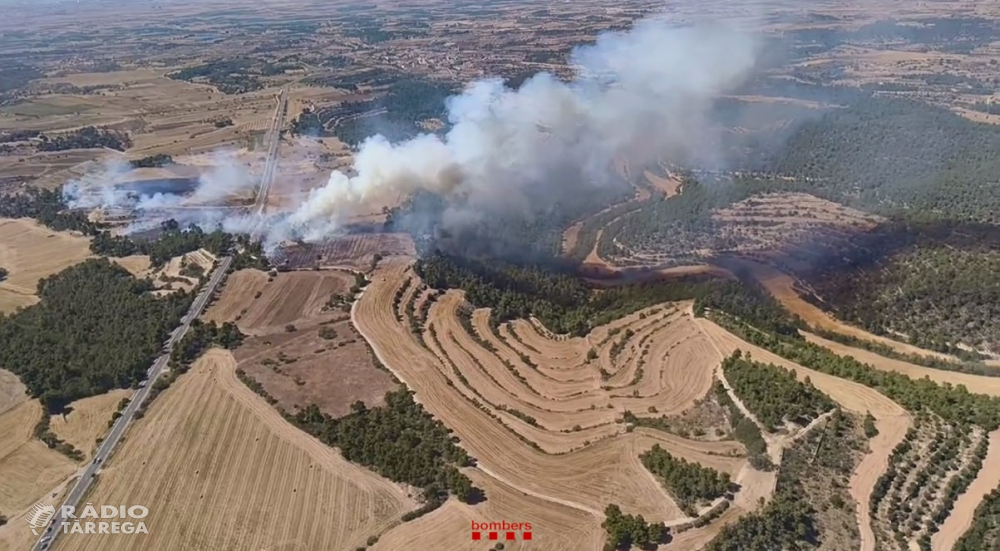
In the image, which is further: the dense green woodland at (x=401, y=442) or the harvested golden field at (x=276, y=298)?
the harvested golden field at (x=276, y=298)

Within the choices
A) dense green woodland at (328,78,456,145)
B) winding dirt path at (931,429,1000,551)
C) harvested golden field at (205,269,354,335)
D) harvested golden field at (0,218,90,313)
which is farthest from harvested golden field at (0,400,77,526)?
dense green woodland at (328,78,456,145)

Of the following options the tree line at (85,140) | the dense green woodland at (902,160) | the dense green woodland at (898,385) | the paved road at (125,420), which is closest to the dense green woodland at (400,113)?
the tree line at (85,140)

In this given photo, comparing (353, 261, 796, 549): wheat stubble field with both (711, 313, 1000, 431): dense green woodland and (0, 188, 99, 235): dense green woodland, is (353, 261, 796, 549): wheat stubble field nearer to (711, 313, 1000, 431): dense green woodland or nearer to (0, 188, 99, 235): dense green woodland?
(711, 313, 1000, 431): dense green woodland

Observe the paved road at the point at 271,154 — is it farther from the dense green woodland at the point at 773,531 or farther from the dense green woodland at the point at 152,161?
the dense green woodland at the point at 773,531

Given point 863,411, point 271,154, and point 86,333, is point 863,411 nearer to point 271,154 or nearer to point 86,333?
point 86,333

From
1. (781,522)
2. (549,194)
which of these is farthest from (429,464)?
(549,194)
